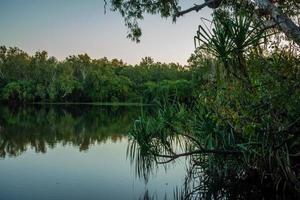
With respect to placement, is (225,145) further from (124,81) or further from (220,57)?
(124,81)

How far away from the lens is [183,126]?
27.0ft

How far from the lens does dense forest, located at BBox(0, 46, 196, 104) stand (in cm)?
7038

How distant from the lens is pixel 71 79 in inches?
2867

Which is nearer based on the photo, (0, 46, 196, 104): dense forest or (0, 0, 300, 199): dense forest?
(0, 0, 300, 199): dense forest

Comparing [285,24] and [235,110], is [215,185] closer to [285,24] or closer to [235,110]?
[235,110]

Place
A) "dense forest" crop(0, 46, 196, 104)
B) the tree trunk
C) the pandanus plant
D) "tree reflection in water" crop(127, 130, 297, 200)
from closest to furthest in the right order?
the pandanus plant → the tree trunk → "tree reflection in water" crop(127, 130, 297, 200) → "dense forest" crop(0, 46, 196, 104)

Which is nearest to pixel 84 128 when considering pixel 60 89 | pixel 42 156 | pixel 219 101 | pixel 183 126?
pixel 42 156

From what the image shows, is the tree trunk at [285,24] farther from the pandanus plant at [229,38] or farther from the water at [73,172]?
the water at [73,172]

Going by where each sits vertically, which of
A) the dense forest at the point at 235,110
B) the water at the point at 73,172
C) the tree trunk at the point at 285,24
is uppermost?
the tree trunk at the point at 285,24

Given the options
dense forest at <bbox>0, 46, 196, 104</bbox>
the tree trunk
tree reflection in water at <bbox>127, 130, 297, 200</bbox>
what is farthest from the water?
dense forest at <bbox>0, 46, 196, 104</bbox>

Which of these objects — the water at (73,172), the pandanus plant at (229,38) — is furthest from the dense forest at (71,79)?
the pandanus plant at (229,38)

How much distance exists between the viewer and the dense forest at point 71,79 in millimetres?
70375

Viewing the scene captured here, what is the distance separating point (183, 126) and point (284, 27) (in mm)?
3484

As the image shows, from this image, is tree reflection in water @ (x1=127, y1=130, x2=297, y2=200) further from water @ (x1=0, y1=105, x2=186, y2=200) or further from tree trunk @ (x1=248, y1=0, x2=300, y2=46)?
tree trunk @ (x1=248, y1=0, x2=300, y2=46)
